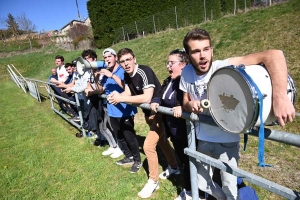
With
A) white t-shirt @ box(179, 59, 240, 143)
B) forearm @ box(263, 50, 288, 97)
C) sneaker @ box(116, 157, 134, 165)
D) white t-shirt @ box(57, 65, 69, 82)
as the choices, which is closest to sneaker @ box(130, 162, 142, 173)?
sneaker @ box(116, 157, 134, 165)

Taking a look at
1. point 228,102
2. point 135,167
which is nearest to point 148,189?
point 135,167

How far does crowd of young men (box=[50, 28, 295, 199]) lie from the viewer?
4.27 ft

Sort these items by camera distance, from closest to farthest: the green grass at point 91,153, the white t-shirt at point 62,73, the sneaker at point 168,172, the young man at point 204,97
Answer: the young man at point 204,97 → the green grass at point 91,153 → the sneaker at point 168,172 → the white t-shirt at point 62,73

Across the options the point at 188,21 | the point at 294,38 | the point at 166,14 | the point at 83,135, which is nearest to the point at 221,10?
the point at 188,21

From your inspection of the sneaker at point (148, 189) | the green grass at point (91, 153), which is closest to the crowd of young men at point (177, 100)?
the sneaker at point (148, 189)

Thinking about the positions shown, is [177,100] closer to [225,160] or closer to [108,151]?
[225,160]

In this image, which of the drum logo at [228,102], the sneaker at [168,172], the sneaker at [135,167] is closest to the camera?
the drum logo at [228,102]

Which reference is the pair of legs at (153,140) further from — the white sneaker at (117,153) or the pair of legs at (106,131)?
the pair of legs at (106,131)

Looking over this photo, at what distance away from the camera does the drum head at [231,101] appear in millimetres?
1189

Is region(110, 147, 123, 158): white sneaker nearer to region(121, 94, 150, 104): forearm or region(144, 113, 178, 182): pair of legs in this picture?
region(144, 113, 178, 182): pair of legs

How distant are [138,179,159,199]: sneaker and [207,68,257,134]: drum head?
1803mm

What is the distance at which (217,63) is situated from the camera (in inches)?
66.1

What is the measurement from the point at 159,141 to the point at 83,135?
8.34 feet

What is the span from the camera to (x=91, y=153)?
4.19 meters
